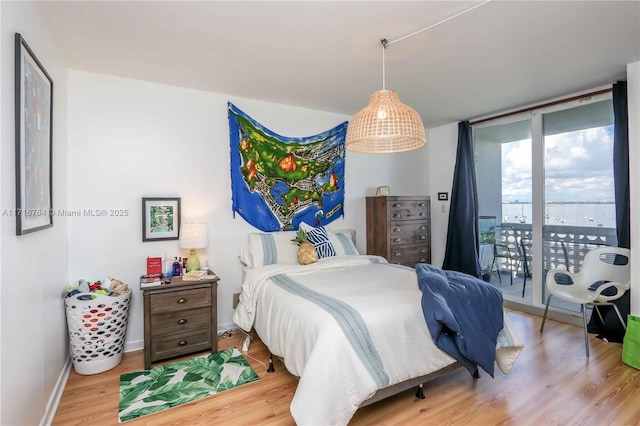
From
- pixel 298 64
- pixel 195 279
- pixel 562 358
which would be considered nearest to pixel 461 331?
pixel 562 358

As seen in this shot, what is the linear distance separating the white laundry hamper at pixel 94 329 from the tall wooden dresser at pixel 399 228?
277 cm

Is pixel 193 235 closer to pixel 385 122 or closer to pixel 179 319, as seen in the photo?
pixel 179 319

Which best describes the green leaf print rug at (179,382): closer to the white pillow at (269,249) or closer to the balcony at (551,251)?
the white pillow at (269,249)

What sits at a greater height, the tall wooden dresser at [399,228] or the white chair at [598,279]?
the tall wooden dresser at [399,228]

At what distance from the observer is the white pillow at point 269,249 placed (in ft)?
10.1

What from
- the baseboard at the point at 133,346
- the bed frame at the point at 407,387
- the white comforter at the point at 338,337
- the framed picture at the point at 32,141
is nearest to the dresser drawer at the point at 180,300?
the white comforter at the point at 338,337

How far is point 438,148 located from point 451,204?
933mm

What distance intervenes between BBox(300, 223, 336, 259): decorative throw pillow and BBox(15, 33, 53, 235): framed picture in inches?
83.3

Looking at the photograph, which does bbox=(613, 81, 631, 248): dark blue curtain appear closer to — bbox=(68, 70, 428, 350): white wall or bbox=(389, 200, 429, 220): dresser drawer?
bbox=(389, 200, 429, 220): dresser drawer

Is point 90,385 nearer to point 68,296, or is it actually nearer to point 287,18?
point 68,296

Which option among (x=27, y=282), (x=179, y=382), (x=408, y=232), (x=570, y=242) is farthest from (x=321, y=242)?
(x=570, y=242)

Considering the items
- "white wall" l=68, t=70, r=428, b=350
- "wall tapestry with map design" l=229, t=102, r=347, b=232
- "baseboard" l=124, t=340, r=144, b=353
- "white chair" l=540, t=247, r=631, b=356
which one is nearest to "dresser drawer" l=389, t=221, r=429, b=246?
"wall tapestry with map design" l=229, t=102, r=347, b=232

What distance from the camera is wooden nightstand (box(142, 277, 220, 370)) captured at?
2447 mm

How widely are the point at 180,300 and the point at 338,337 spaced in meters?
1.51
